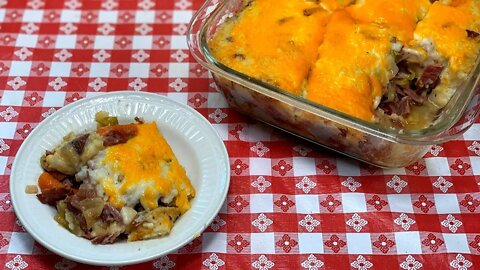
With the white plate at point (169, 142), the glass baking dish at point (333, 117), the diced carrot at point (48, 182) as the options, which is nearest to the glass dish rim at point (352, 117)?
the glass baking dish at point (333, 117)

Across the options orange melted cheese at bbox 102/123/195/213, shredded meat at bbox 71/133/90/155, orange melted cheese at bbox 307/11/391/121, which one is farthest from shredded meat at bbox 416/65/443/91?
shredded meat at bbox 71/133/90/155

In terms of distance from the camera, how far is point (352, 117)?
1538mm

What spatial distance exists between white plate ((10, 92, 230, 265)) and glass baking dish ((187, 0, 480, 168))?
0.16 metres

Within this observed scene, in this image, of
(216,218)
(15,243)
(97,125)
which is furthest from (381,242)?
(15,243)

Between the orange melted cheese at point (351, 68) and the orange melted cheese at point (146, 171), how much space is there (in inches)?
16.5

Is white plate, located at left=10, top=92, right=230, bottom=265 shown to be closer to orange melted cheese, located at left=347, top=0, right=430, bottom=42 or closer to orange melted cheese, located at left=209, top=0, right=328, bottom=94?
orange melted cheese, located at left=209, top=0, right=328, bottom=94

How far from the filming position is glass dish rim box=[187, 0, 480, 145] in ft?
4.97

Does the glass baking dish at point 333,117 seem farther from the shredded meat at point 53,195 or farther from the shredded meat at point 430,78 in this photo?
the shredded meat at point 53,195

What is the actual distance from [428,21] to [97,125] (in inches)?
40.7

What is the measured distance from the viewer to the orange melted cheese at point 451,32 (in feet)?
5.85

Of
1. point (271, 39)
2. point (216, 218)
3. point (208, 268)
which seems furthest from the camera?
point (271, 39)

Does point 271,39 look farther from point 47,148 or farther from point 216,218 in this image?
point 47,148

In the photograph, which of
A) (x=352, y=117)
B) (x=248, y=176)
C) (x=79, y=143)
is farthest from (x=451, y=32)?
(x=79, y=143)

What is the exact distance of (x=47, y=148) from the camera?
5.40 feet
